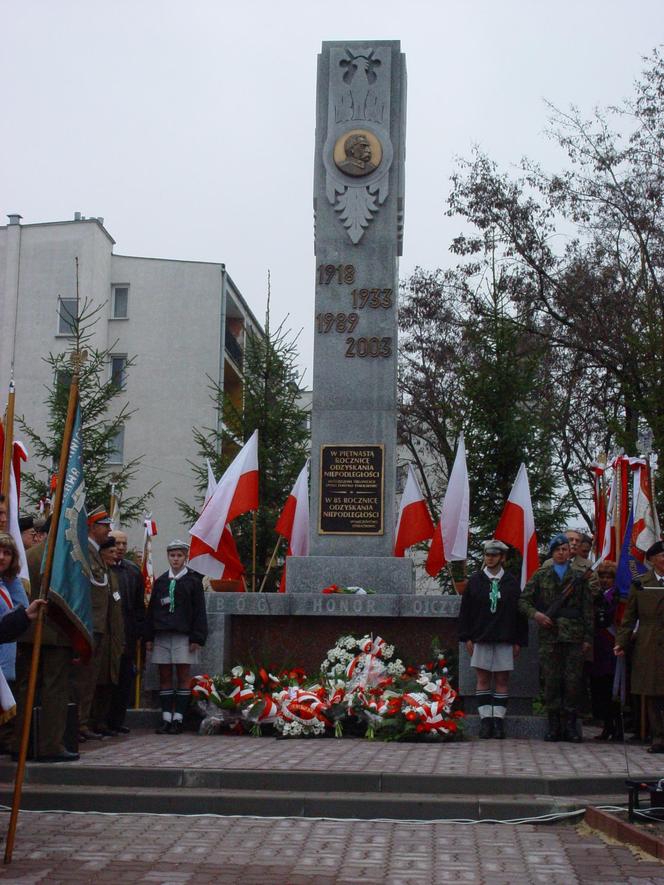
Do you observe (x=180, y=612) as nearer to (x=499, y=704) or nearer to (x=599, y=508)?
(x=499, y=704)

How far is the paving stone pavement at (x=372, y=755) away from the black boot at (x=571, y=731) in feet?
0.46

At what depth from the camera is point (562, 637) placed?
11.5 meters

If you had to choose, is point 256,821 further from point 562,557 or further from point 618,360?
point 618,360

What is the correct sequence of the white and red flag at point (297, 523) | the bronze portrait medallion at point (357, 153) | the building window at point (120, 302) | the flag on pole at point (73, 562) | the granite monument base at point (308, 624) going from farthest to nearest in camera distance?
the building window at point (120, 302) → the white and red flag at point (297, 523) → the bronze portrait medallion at point (357, 153) → the granite monument base at point (308, 624) → the flag on pole at point (73, 562)

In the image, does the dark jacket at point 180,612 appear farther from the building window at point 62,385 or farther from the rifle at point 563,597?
the building window at point 62,385

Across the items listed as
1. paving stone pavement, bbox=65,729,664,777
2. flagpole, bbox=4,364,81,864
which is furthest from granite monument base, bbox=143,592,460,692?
flagpole, bbox=4,364,81,864

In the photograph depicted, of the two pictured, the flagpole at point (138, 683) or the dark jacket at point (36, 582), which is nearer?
the dark jacket at point (36, 582)

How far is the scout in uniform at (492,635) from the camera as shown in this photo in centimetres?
1171

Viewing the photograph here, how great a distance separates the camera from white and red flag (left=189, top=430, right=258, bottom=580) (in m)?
14.2

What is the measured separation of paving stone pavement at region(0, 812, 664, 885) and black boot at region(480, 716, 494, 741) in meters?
3.73

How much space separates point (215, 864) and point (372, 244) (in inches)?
379

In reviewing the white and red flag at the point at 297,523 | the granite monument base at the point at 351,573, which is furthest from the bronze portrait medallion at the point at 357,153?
the granite monument base at the point at 351,573

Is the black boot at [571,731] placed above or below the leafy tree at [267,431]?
below

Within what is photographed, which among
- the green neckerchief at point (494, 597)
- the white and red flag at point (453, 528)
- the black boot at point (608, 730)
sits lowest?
the black boot at point (608, 730)
